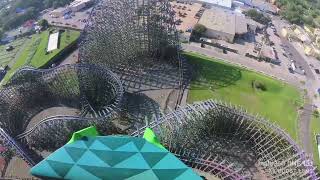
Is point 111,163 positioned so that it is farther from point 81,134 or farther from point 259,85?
point 259,85

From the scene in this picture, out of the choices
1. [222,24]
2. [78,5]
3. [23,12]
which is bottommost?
[23,12]

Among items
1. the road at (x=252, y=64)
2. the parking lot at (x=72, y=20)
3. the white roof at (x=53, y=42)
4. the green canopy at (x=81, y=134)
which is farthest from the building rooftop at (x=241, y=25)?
the green canopy at (x=81, y=134)

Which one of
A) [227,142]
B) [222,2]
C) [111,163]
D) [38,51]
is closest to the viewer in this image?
[111,163]

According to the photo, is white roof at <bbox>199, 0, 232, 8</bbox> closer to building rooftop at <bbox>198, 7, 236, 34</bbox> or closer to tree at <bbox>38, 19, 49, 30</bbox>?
building rooftop at <bbox>198, 7, 236, 34</bbox>

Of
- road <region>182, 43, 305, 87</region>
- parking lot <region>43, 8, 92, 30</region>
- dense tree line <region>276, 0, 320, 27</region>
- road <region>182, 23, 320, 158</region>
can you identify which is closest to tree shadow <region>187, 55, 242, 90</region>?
road <region>182, 43, 305, 87</region>

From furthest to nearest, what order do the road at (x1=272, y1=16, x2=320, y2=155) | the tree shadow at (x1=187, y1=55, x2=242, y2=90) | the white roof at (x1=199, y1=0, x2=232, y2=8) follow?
1. the white roof at (x1=199, y1=0, x2=232, y2=8)
2. the tree shadow at (x1=187, y1=55, x2=242, y2=90)
3. the road at (x1=272, y1=16, x2=320, y2=155)

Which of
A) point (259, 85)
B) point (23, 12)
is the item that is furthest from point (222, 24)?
point (23, 12)
